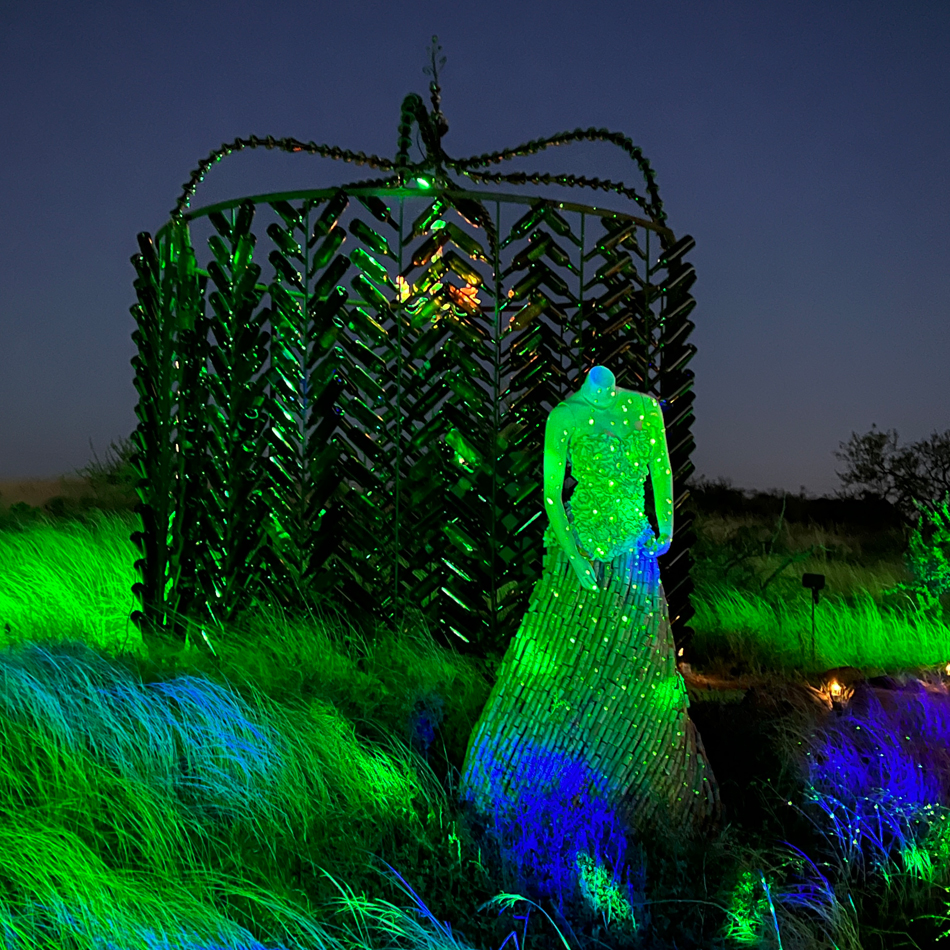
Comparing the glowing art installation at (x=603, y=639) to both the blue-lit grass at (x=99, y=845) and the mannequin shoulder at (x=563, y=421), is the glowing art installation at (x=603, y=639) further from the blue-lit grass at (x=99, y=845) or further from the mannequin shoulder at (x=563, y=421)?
the blue-lit grass at (x=99, y=845)

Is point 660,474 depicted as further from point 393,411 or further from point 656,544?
point 393,411

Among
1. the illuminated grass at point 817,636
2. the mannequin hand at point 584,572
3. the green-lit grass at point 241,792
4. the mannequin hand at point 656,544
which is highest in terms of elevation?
the mannequin hand at point 656,544

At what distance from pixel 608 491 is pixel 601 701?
772 millimetres

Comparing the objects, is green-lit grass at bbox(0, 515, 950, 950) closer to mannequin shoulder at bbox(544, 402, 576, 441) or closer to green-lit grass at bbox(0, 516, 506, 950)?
green-lit grass at bbox(0, 516, 506, 950)

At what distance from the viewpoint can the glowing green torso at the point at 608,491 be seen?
382 cm

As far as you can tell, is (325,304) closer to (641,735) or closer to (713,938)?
(641,735)

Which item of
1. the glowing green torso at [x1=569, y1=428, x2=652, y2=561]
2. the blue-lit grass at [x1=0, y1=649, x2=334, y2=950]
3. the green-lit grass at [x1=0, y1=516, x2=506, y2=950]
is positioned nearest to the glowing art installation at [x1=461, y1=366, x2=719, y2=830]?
the glowing green torso at [x1=569, y1=428, x2=652, y2=561]

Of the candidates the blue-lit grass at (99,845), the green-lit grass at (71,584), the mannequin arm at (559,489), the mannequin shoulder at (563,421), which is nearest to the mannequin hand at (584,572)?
the mannequin arm at (559,489)

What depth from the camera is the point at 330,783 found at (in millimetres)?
4316

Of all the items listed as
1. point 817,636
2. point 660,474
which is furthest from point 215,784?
point 817,636

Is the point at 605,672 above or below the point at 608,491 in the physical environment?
below

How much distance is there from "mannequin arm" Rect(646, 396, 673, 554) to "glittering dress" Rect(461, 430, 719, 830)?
0.04 meters

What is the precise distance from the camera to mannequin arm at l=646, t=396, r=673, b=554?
12.8ft

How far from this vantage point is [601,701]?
3.82 meters
